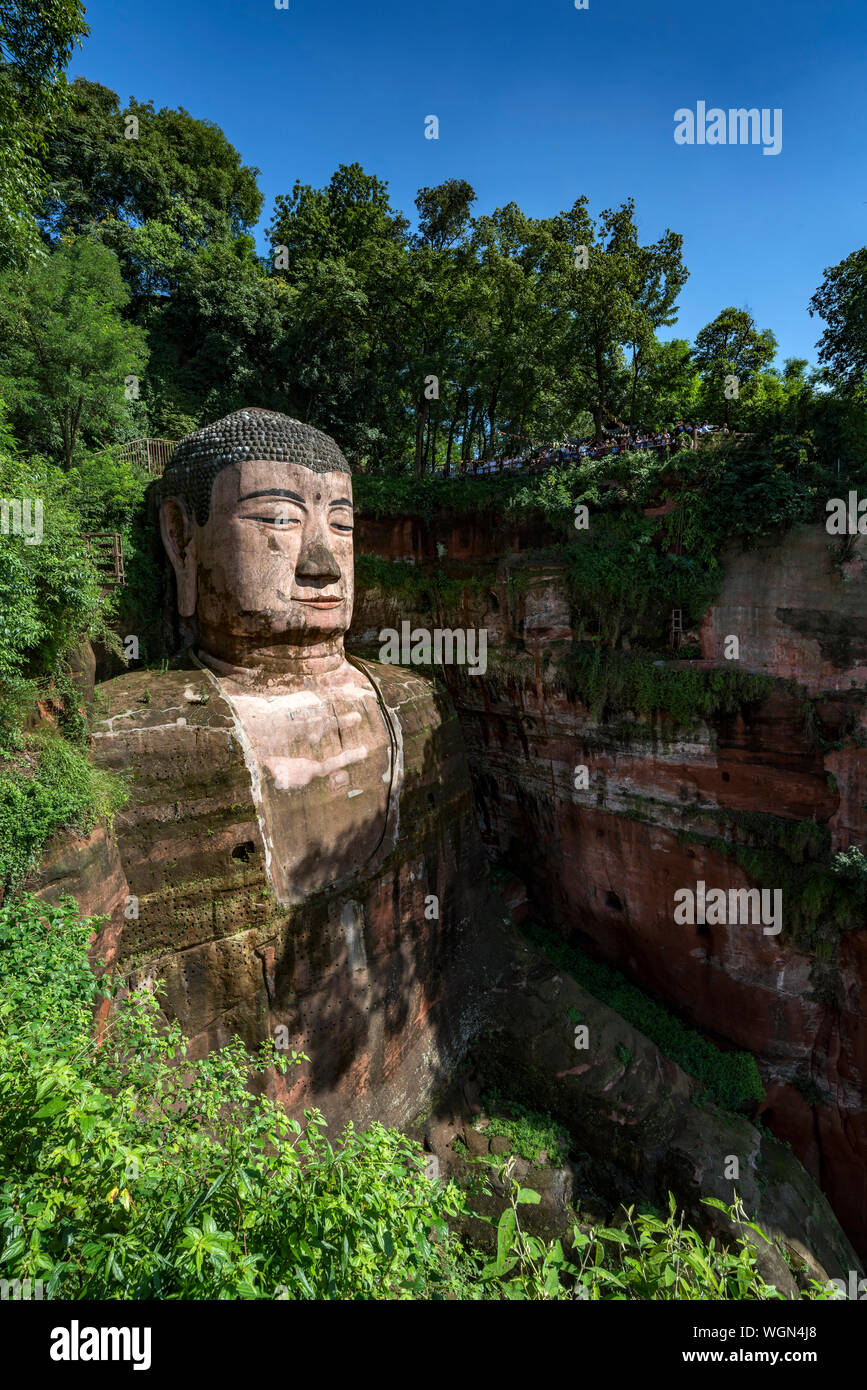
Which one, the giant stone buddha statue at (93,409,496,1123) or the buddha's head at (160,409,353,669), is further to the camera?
the buddha's head at (160,409,353,669)

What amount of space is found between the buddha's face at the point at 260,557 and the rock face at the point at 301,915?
1.07 metres

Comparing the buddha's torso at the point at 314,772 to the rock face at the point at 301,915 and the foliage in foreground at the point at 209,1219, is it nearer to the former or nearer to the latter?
the rock face at the point at 301,915

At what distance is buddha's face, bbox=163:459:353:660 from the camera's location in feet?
28.1

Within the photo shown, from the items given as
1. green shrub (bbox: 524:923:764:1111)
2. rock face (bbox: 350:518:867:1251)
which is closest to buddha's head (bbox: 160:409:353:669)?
rock face (bbox: 350:518:867:1251)

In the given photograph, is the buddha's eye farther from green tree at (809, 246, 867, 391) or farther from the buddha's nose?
green tree at (809, 246, 867, 391)

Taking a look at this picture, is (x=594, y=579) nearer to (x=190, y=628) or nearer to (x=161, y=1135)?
(x=190, y=628)

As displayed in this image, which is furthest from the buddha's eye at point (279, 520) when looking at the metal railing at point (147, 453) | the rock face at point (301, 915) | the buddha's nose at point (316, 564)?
the metal railing at point (147, 453)

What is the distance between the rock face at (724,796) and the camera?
11.5 m

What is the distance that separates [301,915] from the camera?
8.45 m

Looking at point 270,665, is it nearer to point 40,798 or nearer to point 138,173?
point 40,798

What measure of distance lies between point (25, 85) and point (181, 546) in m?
6.18

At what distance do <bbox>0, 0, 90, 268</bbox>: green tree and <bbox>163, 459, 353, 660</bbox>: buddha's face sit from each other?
407 cm

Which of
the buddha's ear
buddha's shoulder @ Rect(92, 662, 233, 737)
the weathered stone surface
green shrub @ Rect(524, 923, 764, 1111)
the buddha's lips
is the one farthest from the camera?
green shrub @ Rect(524, 923, 764, 1111)

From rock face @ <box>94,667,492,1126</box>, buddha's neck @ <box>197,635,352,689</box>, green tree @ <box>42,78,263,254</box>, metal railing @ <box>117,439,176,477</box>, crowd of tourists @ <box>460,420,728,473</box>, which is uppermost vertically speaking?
green tree @ <box>42,78,263,254</box>
